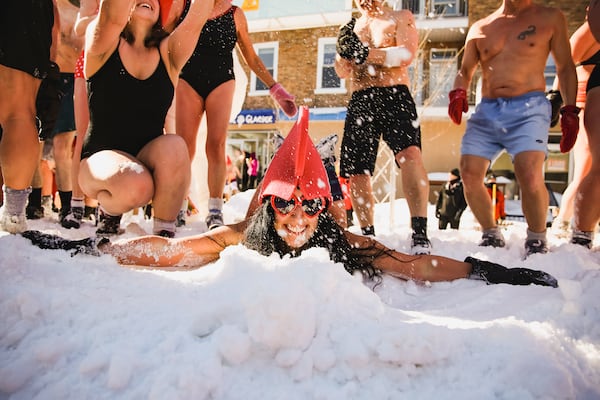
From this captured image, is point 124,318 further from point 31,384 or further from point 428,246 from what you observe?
point 428,246

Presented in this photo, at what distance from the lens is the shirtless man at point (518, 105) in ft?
8.89

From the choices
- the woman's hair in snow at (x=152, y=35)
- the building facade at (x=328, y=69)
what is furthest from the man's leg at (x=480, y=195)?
the building facade at (x=328, y=69)

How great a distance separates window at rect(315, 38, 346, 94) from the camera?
13.2 metres

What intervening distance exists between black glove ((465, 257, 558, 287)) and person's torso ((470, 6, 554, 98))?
5.02 ft

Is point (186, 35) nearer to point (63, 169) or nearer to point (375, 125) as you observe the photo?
point (375, 125)

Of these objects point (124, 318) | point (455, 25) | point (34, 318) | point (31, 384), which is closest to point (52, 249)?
point (34, 318)

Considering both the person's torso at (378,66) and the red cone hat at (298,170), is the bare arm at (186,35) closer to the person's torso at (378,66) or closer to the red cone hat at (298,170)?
the red cone hat at (298,170)

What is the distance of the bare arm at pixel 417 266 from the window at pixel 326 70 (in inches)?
458

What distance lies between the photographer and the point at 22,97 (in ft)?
7.41

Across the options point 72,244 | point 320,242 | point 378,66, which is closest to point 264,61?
point 378,66

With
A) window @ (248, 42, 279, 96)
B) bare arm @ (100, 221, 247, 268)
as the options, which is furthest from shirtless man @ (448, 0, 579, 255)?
window @ (248, 42, 279, 96)

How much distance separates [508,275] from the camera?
184cm

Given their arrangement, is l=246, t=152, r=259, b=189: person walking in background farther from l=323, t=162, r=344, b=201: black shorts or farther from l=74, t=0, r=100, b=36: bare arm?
l=323, t=162, r=344, b=201: black shorts

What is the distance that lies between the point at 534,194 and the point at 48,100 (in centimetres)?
328
